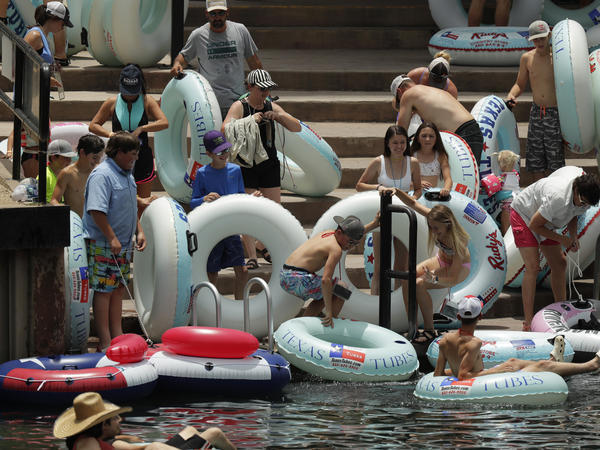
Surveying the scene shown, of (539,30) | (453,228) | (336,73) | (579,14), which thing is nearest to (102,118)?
(453,228)

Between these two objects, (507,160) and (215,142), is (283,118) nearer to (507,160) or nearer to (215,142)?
(215,142)

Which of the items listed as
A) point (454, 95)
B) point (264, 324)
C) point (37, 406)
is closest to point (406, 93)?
point (454, 95)

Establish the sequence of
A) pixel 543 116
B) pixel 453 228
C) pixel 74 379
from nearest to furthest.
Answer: pixel 74 379
pixel 453 228
pixel 543 116

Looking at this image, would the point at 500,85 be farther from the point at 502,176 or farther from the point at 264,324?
the point at 264,324

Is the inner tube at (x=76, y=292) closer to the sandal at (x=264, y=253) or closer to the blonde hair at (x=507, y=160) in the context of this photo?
the sandal at (x=264, y=253)

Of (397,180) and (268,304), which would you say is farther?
(397,180)

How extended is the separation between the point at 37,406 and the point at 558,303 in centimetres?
489

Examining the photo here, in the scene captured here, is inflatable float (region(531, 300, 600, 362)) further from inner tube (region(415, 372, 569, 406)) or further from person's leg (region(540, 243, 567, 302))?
inner tube (region(415, 372, 569, 406))

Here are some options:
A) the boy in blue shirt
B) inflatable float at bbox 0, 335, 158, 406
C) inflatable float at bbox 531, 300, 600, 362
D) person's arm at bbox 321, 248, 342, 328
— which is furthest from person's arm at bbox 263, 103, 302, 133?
inflatable float at bbox 0, 335, 158, 406

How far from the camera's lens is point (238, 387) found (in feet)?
34.6

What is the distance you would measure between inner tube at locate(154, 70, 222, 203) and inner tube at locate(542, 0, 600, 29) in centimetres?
700

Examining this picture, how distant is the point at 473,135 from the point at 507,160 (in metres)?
0.42

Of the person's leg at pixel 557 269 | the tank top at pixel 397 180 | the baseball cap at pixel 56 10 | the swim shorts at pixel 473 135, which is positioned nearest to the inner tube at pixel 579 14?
the swim shorts at pixel 473 135

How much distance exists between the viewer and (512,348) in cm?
1140
